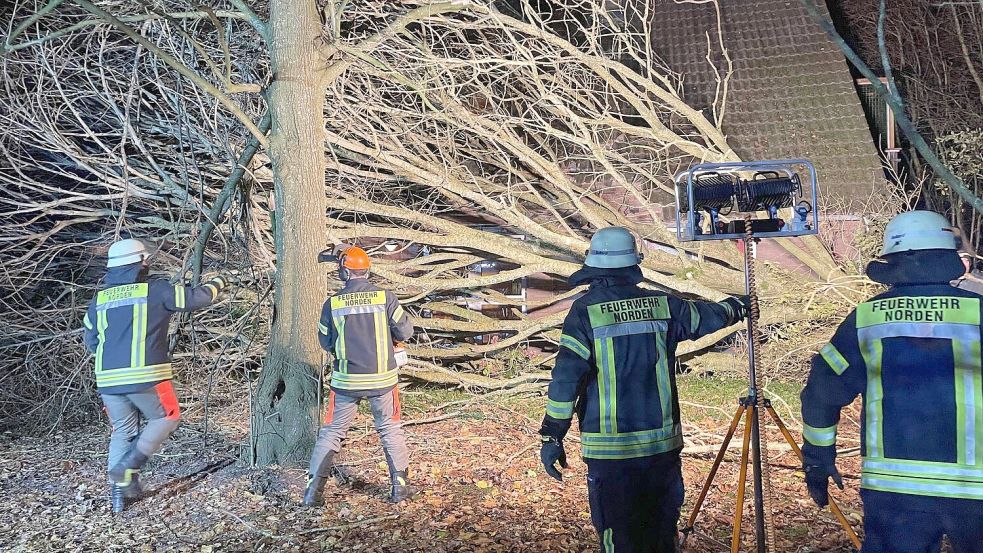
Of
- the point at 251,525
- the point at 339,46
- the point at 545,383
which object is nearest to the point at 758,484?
the point at 251,525

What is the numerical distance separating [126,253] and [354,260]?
1.69 m

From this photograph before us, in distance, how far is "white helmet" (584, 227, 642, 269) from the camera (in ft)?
12.6

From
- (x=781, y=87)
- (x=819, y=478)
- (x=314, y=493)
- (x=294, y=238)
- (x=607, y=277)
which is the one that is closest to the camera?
(x=819, y=478)

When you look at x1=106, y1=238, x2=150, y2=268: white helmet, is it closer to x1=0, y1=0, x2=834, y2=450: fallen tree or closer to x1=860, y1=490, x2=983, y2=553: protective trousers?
x1=0, y1=0, x2=834, y2=450: fallen tree

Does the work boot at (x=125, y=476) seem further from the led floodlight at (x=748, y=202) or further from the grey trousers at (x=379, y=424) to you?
the led floodlight at (x=748, y=202)

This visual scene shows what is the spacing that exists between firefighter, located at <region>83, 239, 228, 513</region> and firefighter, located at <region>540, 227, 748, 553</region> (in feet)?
10.8

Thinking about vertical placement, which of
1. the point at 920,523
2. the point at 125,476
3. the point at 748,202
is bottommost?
the point at 125,476

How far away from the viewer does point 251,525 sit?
530 cm

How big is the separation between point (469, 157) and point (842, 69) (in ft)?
24.4

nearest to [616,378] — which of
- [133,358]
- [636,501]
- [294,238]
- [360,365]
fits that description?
[636,501]

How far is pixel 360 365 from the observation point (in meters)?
5.68

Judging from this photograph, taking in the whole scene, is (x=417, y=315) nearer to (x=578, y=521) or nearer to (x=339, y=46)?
(x=339, y=46)

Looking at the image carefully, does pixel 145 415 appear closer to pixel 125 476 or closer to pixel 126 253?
pixel 125 476

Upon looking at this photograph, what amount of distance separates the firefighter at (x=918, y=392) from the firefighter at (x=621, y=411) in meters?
0.83
